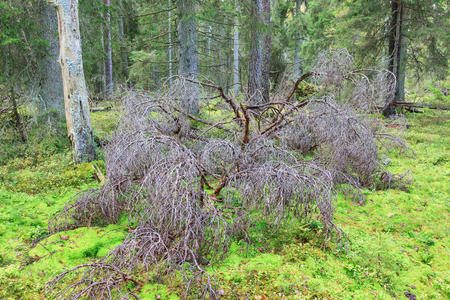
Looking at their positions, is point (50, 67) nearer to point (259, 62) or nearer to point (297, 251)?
point (259, 62)

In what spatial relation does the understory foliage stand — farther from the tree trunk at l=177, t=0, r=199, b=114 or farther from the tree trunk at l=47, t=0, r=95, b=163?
the tree trunk at l=177, t=0, r=199, b=114

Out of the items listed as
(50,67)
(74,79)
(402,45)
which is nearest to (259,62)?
(74,79)

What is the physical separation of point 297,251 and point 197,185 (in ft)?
5.21

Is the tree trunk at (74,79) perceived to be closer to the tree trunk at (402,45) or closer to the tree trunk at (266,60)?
the tree trunk at (266,60)

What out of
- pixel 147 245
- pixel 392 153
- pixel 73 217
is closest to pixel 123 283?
pixel 147 245

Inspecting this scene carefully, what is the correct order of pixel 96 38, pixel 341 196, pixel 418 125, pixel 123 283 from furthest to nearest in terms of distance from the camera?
pixel 418 125 → pixel 96 38 → pixel 341 196 → pixel 123 283

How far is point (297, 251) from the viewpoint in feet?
10.4

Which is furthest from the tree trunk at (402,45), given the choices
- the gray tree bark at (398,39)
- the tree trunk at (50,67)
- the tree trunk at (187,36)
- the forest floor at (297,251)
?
the tree trunk at (50,67)

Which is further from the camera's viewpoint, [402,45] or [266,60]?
[402,45]

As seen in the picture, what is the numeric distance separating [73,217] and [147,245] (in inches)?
63.2

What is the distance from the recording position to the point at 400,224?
4012 mm

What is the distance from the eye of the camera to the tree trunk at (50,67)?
6.88m

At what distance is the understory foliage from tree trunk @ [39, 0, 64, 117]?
394cm

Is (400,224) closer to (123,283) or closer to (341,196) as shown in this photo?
(341,196)
